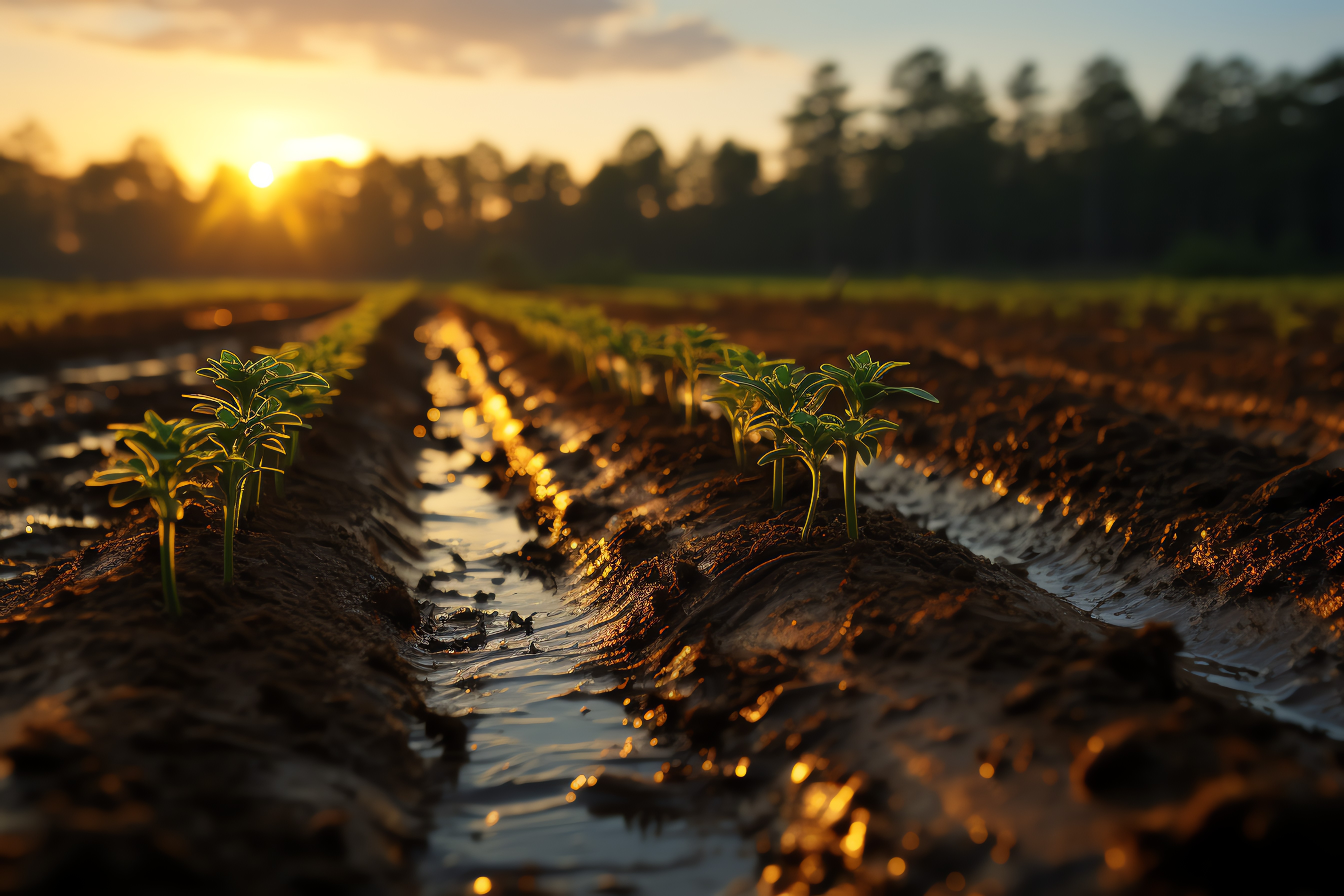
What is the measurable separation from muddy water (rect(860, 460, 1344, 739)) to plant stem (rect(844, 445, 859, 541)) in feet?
4.48

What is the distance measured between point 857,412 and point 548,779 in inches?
94.3

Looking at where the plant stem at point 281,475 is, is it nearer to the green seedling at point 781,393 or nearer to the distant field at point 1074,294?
the green seedling at point 781,393

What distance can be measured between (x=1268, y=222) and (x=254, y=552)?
68.7m

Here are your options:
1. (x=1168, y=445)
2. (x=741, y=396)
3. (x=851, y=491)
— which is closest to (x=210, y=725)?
(x=851, y=491)

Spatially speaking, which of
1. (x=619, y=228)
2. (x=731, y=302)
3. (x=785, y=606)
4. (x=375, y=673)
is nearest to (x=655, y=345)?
(x=785, y=606)

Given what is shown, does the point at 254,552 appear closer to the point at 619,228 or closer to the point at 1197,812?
the point at 1197,812

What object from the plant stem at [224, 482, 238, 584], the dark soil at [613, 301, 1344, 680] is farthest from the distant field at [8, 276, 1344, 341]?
the plant stem at [224, 482, 238, 584]

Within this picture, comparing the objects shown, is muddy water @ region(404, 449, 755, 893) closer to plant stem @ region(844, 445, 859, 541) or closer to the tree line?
plant stem @ region(844, 445, 859, 541)

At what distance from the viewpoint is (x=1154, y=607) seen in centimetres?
427

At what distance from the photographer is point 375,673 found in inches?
125

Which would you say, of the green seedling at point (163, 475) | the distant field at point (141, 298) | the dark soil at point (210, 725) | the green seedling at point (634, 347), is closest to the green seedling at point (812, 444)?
the dark soil at point (210, 725)

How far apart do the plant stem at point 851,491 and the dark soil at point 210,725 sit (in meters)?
2.03

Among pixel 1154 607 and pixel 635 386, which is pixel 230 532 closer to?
pixel 1154 607

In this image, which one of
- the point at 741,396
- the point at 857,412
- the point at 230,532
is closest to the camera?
the point at 230,532
